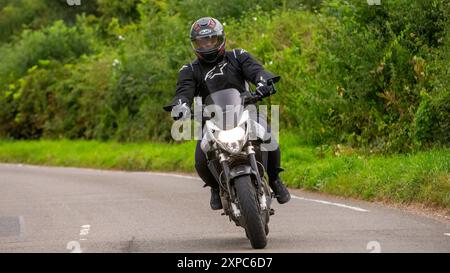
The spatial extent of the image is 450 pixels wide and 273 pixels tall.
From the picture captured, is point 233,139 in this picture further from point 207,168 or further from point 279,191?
point 279,191

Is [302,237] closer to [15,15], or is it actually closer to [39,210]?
[39,210]

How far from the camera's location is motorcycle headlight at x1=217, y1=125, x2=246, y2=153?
10.6 metres

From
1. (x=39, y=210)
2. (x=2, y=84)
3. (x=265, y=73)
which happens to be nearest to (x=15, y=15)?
(x=2, y=84)

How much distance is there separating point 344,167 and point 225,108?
7.54 meters

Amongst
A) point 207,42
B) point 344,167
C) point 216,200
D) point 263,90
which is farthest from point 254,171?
point 344,167

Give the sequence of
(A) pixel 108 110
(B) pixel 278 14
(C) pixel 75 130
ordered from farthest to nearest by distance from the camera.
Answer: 1. (C) pixel 75 130
2. (A) pixel 108 110
3. (B) pixel 278 14

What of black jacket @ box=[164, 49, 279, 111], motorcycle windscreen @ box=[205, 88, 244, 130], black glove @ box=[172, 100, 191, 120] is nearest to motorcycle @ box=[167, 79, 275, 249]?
motorcycle windscreen @ box=[205, 88, 244, 130]

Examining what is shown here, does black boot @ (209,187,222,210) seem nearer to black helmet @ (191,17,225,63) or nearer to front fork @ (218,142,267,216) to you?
front fork @ (218,142,267,216)

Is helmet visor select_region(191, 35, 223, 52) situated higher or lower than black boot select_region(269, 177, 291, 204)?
higher

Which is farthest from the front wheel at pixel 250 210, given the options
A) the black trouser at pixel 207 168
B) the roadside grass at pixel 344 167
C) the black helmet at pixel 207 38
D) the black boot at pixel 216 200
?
the roadside grass at pixel 344 167

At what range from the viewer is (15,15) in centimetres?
5328

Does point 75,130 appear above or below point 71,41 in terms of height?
below

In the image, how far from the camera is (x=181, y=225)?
527 inches
